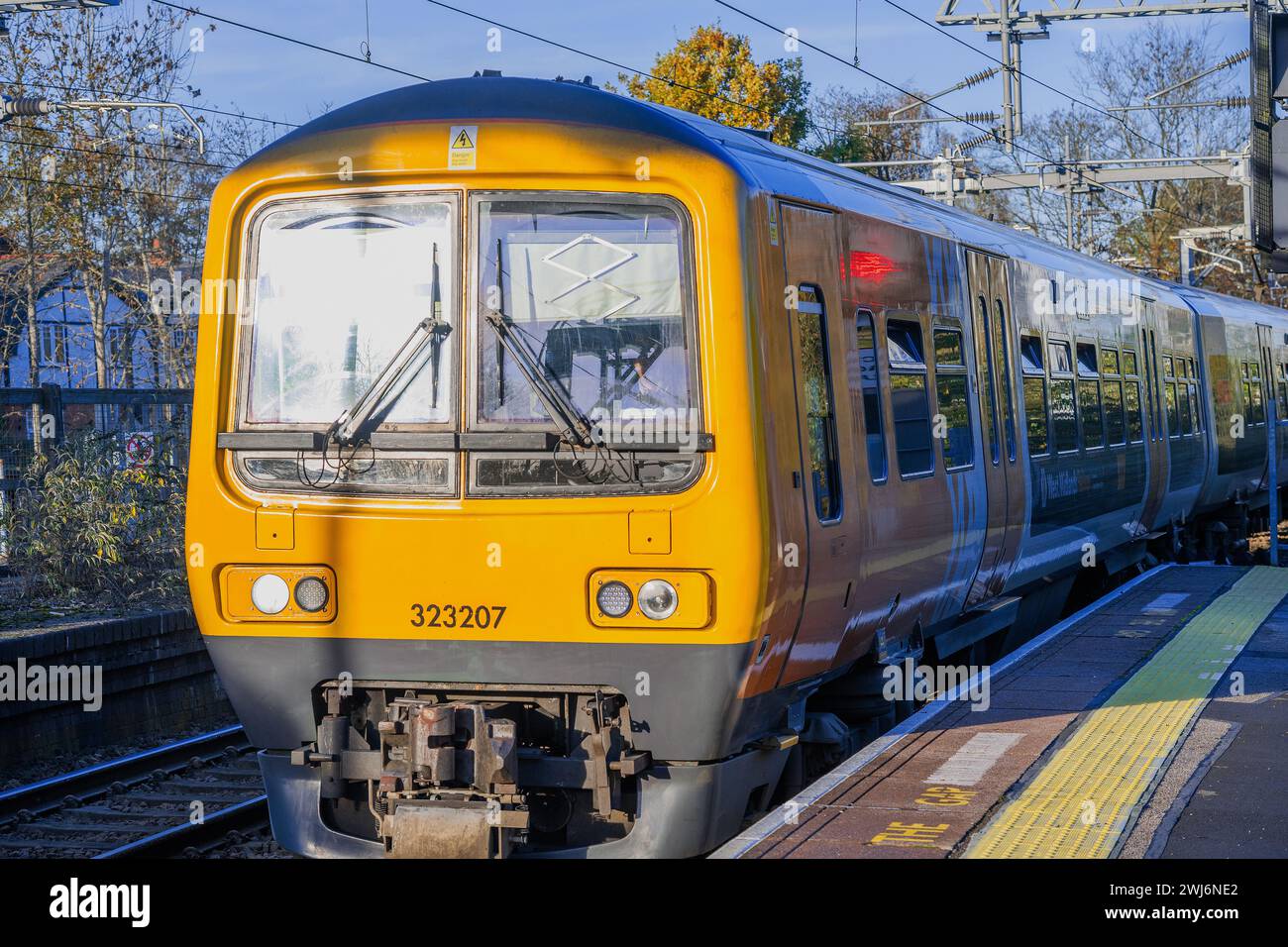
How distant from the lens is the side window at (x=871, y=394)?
6.89 meters

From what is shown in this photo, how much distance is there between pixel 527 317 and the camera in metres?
5.71

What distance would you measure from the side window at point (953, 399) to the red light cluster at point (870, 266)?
2.51ft

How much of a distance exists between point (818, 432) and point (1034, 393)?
416cm

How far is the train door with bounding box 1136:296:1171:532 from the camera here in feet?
46.4

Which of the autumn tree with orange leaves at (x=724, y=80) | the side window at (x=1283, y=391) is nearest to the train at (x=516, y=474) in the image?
the side window at (x=1283, y=391)

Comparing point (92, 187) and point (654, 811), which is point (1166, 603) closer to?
point (654, 811)

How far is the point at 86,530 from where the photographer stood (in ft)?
40.8

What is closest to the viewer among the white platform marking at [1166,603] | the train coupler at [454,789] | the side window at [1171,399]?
the train coupler at [454,789]

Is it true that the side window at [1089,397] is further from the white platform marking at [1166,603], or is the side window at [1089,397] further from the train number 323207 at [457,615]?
the train number 323207 at [457,615]

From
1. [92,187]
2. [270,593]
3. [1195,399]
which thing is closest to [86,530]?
[270,593]
